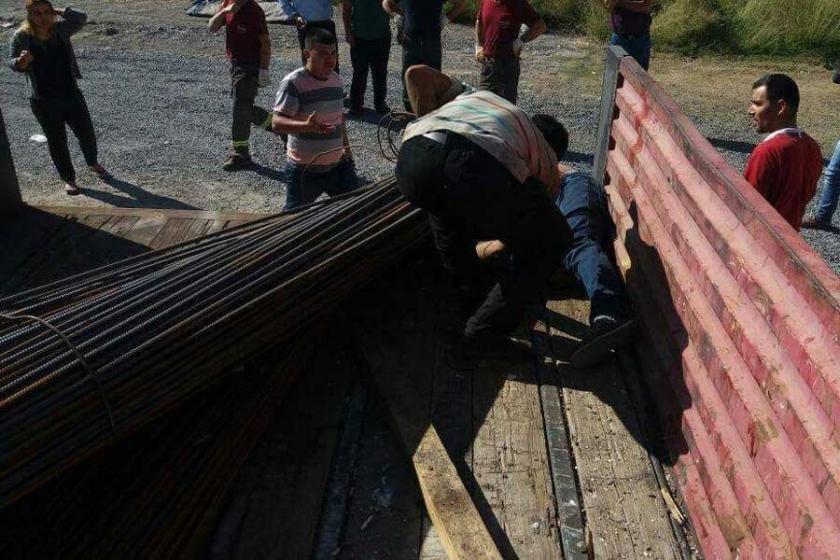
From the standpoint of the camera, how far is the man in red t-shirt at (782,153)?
13.0 feet

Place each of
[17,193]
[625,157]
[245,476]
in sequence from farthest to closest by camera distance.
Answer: [17,193], [625,157], [245,476]

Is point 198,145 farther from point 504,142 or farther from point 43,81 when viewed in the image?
point 504,142

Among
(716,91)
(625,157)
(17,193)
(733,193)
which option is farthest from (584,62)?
(733,193)

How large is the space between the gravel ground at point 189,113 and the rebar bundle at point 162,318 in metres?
2.74

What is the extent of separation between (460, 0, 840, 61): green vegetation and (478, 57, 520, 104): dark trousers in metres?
4.64

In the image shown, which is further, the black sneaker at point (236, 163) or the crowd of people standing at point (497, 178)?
the black sneaker at point (236, 163)

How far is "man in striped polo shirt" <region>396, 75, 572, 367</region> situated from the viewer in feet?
12.1

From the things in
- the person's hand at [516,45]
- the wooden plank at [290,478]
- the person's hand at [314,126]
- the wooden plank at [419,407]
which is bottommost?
the wooden plank at [290,478]

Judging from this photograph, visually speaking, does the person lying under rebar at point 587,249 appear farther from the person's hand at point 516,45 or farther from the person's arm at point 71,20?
the person's arm at point 71,20

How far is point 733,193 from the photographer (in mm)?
3059

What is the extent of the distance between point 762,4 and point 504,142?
407 inches

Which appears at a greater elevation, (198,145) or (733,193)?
(733,193)

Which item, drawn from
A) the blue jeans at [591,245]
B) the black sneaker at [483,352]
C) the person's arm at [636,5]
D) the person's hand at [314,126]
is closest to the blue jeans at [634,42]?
the person's arm at [636,5]

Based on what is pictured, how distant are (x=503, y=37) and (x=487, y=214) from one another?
474 cm
